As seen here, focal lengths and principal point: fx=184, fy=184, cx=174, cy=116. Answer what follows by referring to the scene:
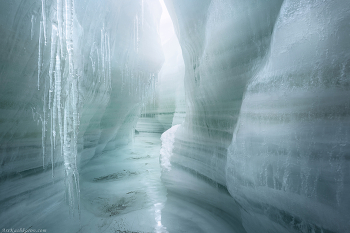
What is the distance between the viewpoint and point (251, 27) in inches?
85.7

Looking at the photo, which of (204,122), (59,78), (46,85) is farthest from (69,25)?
(204,122)

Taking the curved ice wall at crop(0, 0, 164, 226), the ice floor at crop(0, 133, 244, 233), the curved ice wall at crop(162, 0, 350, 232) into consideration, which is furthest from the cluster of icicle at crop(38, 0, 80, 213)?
the curved ice wall at crop(162, 0, 350, 232)

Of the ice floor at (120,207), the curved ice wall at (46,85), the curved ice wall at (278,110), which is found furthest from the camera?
the ice floor at (120,207)

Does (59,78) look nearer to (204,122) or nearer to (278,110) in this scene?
(204,122)

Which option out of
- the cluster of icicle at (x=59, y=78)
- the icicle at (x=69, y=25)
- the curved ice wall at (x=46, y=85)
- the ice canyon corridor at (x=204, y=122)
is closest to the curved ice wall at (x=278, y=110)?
the ice canyon corridor at (x=204, y=122)

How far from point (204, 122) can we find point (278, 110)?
63.8 inches

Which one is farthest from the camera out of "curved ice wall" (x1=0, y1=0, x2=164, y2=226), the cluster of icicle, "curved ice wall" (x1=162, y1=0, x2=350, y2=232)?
the cluster of icicle

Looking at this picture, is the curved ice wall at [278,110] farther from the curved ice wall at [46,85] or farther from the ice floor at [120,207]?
the curved ice wall at [46,85]

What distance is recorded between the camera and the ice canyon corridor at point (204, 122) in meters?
1.34

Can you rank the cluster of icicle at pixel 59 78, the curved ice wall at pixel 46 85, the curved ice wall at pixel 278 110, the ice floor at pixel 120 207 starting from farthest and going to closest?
the cluster of icicle at pixel 59 78
the ice floor at pixel 120 207
the curved ice wall at pixel 46 85
the curved ice wall at pixel 278 110

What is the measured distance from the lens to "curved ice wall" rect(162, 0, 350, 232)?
4.13 ft

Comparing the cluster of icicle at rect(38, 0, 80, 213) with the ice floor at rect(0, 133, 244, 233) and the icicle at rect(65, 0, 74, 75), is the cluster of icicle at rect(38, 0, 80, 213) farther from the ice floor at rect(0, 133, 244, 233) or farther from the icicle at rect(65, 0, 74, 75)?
the ice floor at rect(0, 133, 244, 233)

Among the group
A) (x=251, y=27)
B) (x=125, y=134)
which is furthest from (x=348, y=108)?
(x=125, y=134)

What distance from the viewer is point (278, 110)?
166 cm
